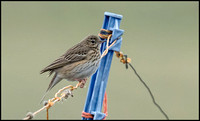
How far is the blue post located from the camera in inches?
199

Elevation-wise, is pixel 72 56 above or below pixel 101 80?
below

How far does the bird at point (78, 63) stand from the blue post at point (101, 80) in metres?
1.01

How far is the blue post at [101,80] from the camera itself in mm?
5066

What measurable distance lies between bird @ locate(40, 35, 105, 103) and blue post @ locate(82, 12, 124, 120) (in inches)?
39.6

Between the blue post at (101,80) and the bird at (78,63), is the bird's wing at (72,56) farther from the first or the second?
the blue post at (101,80)

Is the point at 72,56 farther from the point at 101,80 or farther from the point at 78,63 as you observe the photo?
the point at 101,80

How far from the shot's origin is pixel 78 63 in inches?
278

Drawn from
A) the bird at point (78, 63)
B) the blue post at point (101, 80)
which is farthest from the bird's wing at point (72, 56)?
the blue post at point (101, 80)

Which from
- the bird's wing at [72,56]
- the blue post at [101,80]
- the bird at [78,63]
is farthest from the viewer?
the bird's wing at [72,56]

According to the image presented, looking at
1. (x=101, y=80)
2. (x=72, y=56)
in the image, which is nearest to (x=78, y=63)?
(x=72, y=56)

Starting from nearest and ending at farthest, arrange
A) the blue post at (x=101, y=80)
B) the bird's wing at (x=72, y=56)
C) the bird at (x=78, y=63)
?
the blue post at (x=101, y=80), the bird at (x=78, y=63), the bird's wing at (x=72, y=56)

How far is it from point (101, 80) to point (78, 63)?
1897 mm

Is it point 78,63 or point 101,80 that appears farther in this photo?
point 78,63

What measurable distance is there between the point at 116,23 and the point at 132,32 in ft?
51.8
